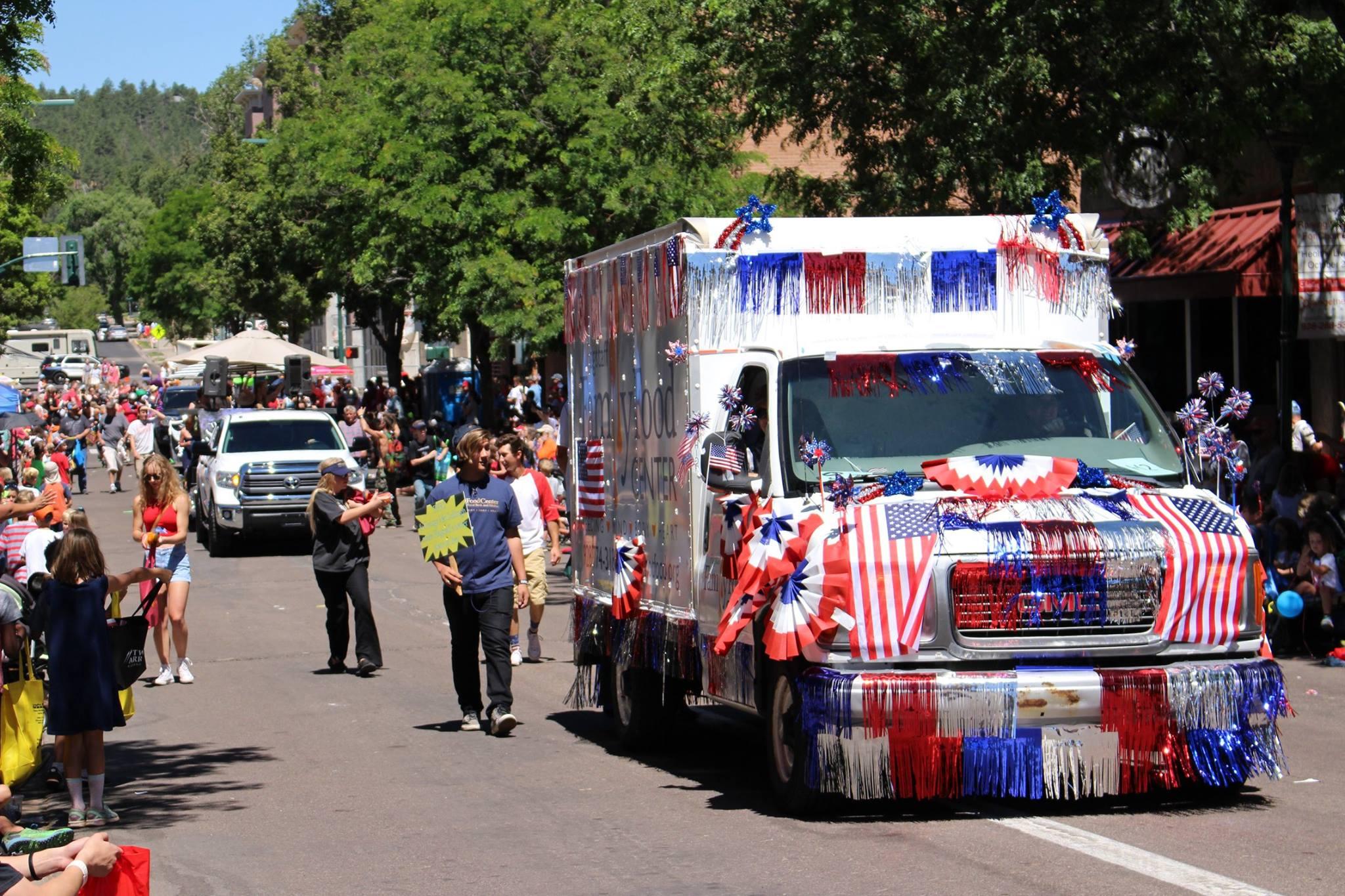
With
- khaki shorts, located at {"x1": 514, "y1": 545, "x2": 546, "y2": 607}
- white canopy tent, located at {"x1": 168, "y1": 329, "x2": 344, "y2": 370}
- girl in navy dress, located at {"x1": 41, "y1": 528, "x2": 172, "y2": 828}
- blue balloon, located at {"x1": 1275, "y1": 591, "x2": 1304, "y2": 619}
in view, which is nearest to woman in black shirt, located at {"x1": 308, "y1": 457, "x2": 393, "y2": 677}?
khaki shorts, located at {"x1": 514, "y1": 545, "x2": 546, "y2": 607}

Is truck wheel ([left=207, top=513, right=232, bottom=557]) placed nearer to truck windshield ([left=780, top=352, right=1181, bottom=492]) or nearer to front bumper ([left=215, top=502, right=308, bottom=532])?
front bumper ([left=215, top=502, right=308, bottom=532])

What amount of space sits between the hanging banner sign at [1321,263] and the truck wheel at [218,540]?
1550cm

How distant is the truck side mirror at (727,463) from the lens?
337 inches

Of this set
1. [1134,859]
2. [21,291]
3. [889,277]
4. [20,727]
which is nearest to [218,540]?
[20,727]

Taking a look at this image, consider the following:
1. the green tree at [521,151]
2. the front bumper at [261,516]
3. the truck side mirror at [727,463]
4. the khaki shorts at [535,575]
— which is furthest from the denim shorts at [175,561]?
the green tree at [521,151]

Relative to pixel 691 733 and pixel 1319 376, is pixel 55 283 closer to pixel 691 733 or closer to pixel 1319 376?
pixel 1319 376

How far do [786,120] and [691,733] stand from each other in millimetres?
11562

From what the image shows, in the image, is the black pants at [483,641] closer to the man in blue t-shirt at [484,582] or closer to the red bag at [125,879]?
the man in blue t-shirt at [484,582]

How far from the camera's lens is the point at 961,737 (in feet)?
26.3

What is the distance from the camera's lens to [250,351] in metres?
50.3

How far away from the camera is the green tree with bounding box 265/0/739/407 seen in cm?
2652

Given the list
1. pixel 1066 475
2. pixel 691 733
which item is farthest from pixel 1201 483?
pixel 691 733

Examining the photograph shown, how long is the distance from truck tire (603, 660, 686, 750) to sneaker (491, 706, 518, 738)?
843 mm

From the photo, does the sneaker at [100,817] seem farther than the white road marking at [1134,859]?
Yes
